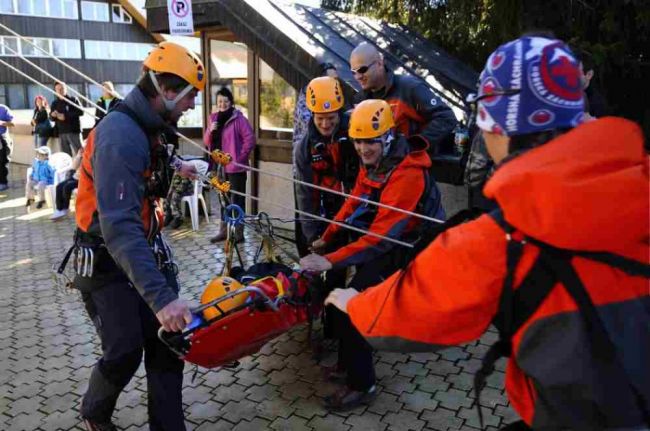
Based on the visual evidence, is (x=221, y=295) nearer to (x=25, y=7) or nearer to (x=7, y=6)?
(x=7, y=6)

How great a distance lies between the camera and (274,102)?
322 inches

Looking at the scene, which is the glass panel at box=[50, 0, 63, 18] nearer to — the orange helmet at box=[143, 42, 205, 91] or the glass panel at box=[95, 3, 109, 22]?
the glass panel at box=[95, 3, 109, 22]

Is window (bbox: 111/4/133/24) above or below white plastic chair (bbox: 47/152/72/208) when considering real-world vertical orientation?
above

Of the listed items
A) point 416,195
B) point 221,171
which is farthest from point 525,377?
point 221,171

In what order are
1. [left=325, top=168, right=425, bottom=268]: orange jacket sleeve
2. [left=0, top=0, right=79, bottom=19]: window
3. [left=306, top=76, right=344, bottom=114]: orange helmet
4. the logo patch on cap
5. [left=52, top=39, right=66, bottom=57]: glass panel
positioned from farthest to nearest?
[left=52, top=39, right=66, bottom=57]: glass panel < [left=0, top=0, right=79, bottom=19]: window < [left=306, top=76, right=344, bottom=114]: orange helmet < [left=325, top=168, right=425, bottom=268]: orange jacket sleeve < the logo patch on cap

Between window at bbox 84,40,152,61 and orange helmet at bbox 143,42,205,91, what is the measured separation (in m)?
36.6

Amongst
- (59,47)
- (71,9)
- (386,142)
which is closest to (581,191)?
(386,142)

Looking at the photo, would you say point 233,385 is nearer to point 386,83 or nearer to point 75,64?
point 386,83

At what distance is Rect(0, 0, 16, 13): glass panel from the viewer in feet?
103

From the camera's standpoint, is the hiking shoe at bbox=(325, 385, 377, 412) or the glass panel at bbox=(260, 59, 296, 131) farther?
the glass panel at bbox=(260, 59, 296, 131)

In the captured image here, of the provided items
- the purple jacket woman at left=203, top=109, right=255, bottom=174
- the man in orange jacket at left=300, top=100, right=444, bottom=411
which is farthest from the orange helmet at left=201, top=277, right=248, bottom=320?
the purple jacket woman at left=203, top=109, right=255, bottom=174

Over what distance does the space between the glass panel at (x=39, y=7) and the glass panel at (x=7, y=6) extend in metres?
1.31

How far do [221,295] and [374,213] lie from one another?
113 cm

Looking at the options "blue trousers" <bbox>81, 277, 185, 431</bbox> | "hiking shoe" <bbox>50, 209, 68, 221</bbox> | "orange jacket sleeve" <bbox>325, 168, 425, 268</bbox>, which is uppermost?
"orange jacket sleeve" <bbox>325, 168, 425, 268</bbox>
